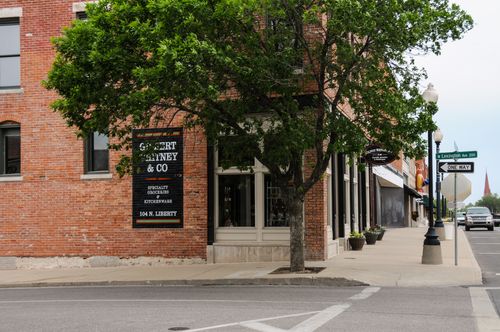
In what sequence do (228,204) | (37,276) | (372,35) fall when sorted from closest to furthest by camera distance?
(372,35)
(37,276)
(228,204)

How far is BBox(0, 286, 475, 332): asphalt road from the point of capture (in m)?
8.80

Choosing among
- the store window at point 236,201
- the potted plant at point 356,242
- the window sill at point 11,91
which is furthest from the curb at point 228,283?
the potted plant at point 356,242

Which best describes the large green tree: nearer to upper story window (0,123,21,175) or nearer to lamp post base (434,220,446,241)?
upper story window (0,123,21,175)

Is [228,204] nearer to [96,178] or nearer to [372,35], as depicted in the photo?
[96,178]

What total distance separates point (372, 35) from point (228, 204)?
7472mm

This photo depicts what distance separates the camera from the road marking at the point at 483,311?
8.55 metres

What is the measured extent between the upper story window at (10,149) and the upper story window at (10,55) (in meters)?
1.47

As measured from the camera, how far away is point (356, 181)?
2684 cm

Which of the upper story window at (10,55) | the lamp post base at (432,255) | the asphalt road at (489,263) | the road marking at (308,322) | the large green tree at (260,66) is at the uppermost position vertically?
the upper story window at (10,55)

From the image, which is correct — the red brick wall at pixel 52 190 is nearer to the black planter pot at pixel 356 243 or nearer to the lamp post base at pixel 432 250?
the black planter pot at pixel 356 243

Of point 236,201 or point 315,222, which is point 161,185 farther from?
point 315,222

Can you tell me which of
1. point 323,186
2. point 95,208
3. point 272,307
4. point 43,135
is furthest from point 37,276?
point 272,307

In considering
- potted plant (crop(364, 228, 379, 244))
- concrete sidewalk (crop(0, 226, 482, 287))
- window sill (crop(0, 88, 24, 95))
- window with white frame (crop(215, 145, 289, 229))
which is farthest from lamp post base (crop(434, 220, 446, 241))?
window sill (crop(0, 88, 24, 95))

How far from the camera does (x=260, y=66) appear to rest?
14.1 m
